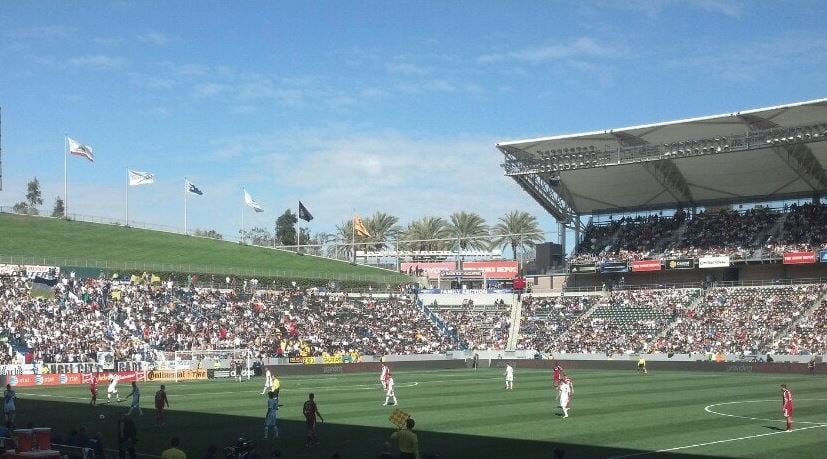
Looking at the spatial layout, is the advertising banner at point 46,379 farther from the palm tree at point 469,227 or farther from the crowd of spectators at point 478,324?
the palm tree at point 469,227

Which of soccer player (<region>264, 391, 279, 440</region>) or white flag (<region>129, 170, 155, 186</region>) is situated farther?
white flag (<region>129, 170, 155, 186</region>)

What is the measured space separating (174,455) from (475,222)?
382ft

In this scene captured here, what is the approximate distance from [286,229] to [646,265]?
251 ft

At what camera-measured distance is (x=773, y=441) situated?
31.0 meters

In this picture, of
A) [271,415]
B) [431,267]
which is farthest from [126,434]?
[431,267]

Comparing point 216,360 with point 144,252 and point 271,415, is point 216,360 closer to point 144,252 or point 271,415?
point 271,415

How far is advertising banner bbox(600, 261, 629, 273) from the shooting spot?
3696 inches

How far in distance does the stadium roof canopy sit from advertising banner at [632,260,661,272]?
303 inches

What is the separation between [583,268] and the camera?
97250mm

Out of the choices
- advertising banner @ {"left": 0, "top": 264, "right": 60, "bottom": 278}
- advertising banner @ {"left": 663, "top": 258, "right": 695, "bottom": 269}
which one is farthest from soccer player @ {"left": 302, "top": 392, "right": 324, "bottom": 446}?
advertising banner @ {"left": 663, "top": 258, "right": 695, "bottom": 269}

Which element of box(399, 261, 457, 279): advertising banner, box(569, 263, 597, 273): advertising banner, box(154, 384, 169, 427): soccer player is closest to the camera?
box(154, 384, 169, 427): soccer player

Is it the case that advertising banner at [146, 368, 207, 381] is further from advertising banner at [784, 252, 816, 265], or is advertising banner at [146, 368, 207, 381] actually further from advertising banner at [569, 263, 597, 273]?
advertising banner at [784, 252, 816, 265]

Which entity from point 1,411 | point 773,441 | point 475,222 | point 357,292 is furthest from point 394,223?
point 773,441

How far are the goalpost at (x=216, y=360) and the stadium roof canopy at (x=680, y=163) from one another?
3289 cm
